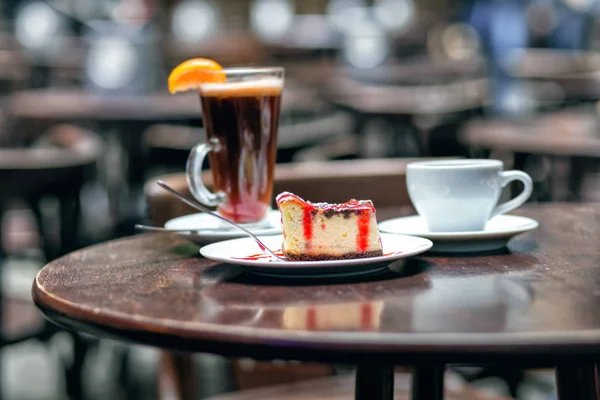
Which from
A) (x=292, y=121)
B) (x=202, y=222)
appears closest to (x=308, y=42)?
(x=292, y=121)

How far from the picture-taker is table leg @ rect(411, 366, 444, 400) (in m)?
1.02

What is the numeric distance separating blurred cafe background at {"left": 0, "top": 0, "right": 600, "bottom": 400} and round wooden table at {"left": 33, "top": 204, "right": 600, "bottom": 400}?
79 cm

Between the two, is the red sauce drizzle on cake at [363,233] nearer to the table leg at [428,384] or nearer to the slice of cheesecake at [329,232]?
the slice of cheesecake at [329,232]

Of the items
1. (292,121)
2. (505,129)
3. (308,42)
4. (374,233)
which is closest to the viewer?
(374,233)

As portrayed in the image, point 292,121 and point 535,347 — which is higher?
point 535,347

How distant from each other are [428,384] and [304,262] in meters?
0.35

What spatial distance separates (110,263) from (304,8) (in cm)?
→ 1200

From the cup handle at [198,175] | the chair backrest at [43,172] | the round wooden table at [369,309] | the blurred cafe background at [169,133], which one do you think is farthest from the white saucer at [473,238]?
the chair backrest at [43,172]

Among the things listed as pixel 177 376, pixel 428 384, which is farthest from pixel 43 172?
pixel 428 384

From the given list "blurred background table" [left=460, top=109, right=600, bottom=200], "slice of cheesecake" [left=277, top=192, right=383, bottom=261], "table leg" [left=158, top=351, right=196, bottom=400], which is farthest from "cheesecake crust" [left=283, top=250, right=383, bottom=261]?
"blurred background table" [left=460, top=109, right=600, bottom=200]

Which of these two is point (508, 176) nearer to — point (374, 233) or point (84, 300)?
point (374, 233)

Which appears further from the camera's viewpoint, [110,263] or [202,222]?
[202,222]

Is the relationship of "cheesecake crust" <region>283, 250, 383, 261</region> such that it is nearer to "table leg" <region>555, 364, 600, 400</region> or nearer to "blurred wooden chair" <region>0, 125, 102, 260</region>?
"table leg" <region>555, 364, 600, 400</region>

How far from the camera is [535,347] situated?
1.95 feet
